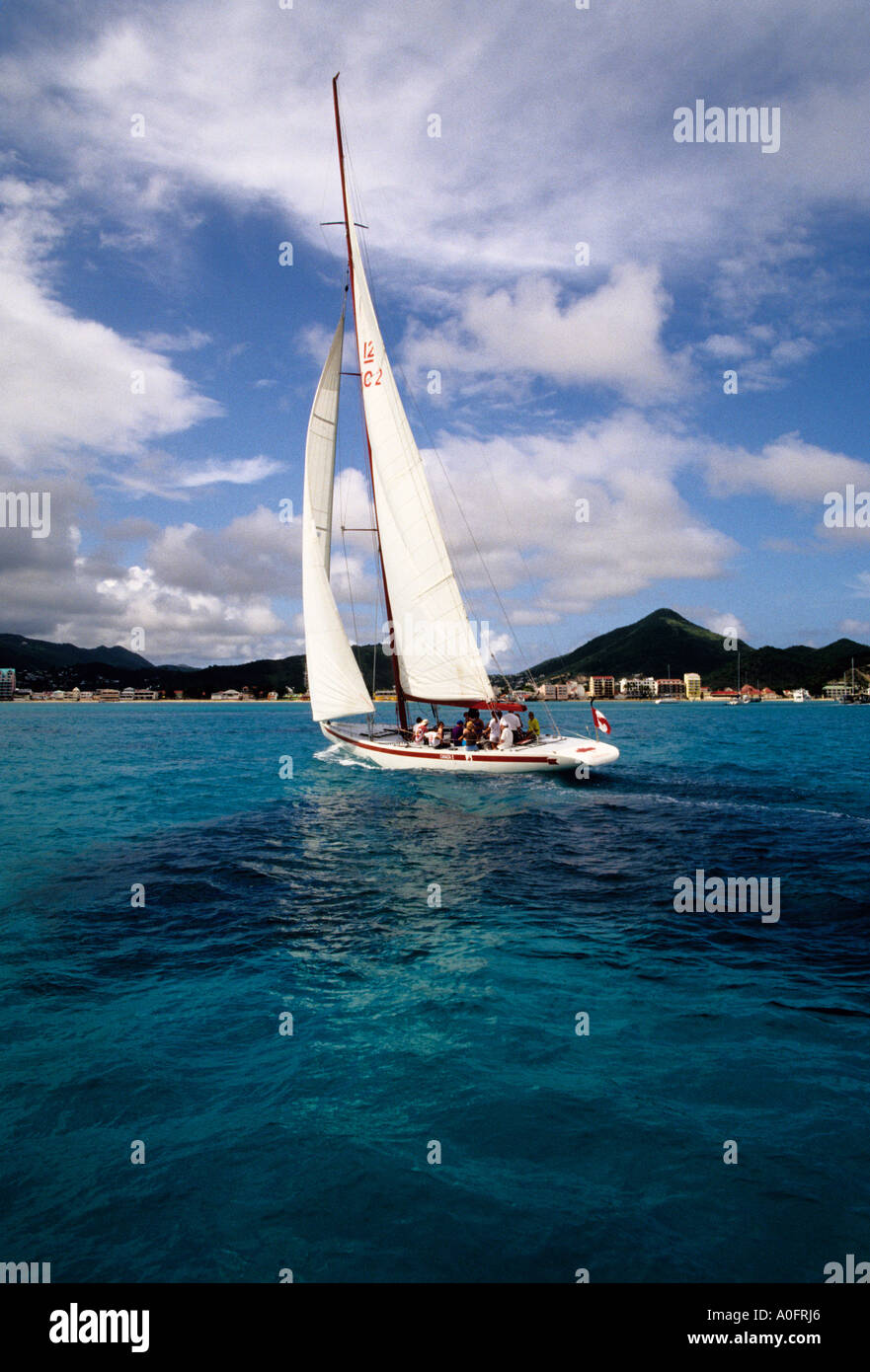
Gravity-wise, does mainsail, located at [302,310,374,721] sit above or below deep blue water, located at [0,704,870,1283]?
above

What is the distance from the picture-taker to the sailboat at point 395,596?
3123cm

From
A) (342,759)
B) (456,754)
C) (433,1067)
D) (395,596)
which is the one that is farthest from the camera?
(342,759)

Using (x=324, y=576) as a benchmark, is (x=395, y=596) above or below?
below

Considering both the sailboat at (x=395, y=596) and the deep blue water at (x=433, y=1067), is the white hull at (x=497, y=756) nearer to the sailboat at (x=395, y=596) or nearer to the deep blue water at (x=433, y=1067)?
the sailboat at (x=395, y=596)

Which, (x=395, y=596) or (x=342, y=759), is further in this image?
(x=342, y=759)

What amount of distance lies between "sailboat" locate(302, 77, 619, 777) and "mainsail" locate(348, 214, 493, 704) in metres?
0.05

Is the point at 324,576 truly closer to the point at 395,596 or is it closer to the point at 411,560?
the point at 395,596

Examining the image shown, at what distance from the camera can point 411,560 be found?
3266 cm

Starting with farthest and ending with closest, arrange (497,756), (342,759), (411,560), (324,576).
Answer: (342,759)
(324,576)
(411,560)
(497,756)

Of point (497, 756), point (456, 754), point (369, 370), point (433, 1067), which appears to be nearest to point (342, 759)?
point (456, 754)

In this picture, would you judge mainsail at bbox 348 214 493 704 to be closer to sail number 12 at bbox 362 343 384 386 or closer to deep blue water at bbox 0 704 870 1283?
sail number 12 at bbox 362 343 384 386

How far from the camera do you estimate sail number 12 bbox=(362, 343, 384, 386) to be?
3359cm

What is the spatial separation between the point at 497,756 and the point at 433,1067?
→ 2151 cm

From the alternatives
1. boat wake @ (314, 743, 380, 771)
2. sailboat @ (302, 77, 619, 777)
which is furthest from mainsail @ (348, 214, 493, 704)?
boat wake @ (314, 743, 380, 771)
